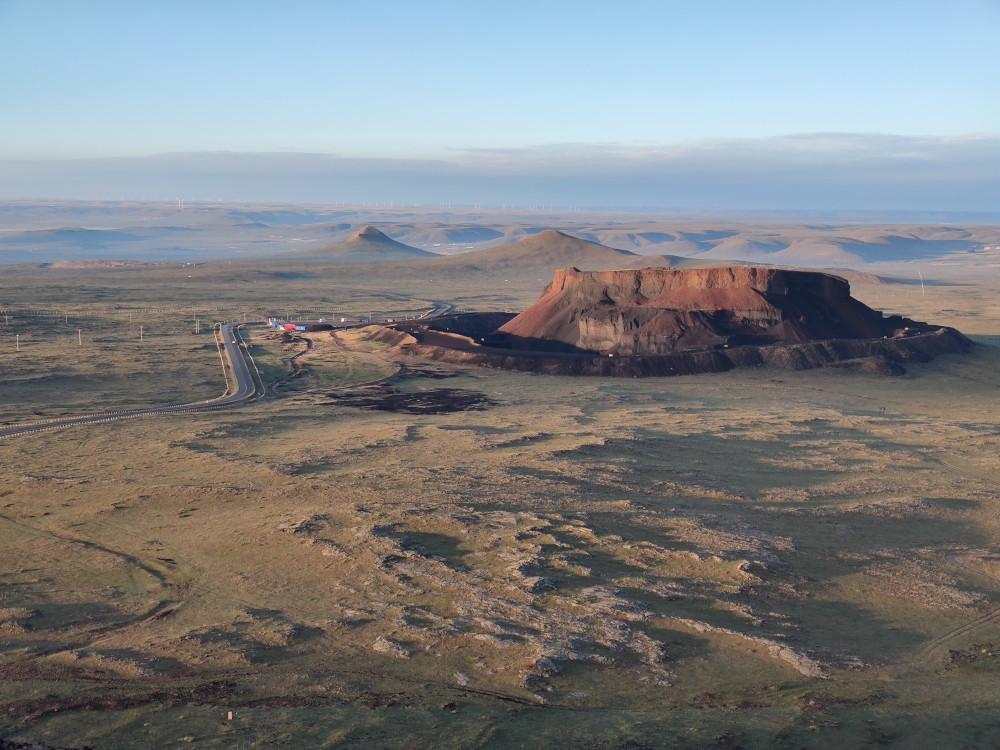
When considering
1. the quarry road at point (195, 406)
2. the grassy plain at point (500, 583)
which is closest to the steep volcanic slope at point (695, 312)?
the quarry road at point (195, 406)

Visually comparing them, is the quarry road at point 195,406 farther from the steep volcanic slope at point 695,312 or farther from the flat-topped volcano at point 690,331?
the steep volcanic slope at point 695,312

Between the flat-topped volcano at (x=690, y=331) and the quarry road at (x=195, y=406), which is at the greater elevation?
the flat-topped volcano at (x=690, y=331)

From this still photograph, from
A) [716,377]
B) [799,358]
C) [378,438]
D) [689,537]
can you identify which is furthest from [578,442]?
[799,358]

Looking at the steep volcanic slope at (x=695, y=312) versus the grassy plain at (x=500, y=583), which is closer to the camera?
the grassy plain at (x=500, y=583)

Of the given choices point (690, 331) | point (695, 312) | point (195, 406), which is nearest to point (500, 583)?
point (195, 406)

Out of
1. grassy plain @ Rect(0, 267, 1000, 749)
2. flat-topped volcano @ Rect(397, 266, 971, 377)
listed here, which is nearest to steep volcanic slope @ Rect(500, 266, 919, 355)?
flat-topped volcano @ Rect(397, 266, 971, 377)

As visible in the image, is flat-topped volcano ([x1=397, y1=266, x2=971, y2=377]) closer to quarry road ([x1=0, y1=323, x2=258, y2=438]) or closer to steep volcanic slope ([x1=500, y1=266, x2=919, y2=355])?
steep volcanic slope ([x1=500, y1=266, x2=919, y2=355])
